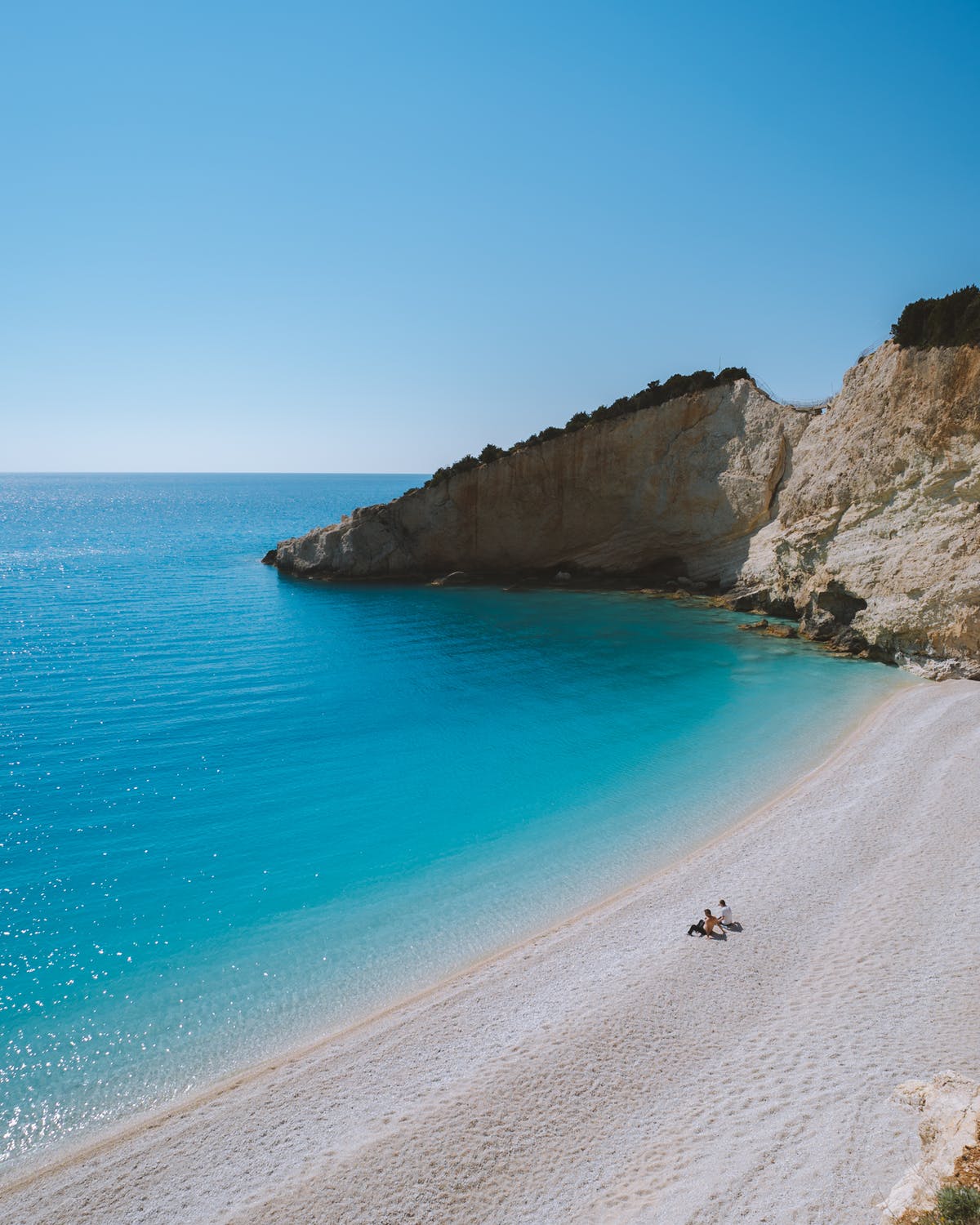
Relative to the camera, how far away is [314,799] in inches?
728

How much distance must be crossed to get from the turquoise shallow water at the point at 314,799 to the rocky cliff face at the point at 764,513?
3.25m

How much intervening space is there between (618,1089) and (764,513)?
36.8 m

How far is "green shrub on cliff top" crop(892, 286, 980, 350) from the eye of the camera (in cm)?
2806

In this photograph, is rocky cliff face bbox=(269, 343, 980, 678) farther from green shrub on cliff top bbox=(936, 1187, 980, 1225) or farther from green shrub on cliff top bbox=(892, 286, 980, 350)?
green shrub on cliff top bbox=(936, 1187, 980, 1225)

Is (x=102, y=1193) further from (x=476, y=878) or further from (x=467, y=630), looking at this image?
(x=467, y=630)

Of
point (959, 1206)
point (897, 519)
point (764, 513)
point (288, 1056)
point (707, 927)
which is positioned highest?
point (764, 513)

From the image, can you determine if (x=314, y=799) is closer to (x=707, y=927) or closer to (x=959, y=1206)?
(x=707, y=927)

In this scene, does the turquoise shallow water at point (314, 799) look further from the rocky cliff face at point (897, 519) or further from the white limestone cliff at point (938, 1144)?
the white limestone cliff at point (938, 1144)

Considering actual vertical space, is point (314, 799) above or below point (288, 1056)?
above

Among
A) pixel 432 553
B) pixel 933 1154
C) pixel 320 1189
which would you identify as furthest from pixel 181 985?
pixel 432 553

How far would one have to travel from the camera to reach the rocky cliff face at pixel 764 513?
91.9 ft

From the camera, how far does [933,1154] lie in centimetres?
619

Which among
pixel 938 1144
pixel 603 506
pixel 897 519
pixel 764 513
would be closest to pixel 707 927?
pixel 938 1144

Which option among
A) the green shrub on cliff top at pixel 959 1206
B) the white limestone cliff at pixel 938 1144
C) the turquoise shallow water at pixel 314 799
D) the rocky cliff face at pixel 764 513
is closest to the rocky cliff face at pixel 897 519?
the rocky cliff face at pixel 764 513
